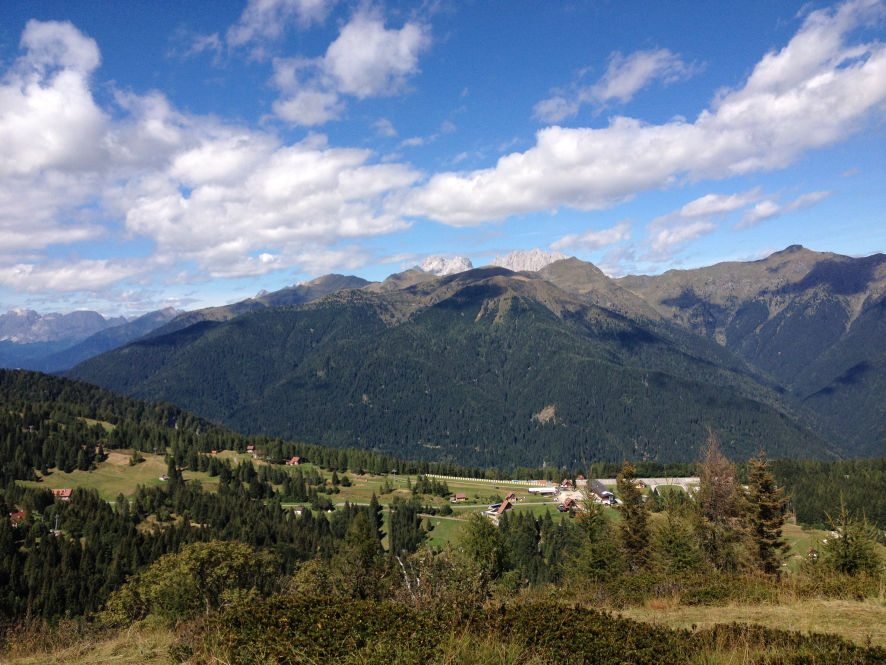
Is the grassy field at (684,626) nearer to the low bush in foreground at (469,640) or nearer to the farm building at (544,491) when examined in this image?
the low bush in foreground at (469,640)

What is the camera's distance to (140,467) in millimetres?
142250

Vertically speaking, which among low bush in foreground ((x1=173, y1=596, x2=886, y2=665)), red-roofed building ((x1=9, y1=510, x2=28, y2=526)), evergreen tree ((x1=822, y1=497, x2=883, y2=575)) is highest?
low bush in foreground ((x1=173, y1=596, x2=886, y2=665))

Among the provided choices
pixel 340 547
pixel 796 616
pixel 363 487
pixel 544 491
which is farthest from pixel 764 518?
pixel 363 487

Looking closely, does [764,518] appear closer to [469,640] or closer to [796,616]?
[796,616]

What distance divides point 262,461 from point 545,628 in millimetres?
178662

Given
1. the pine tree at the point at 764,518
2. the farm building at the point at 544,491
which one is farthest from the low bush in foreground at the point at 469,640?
the farm building at the point at 544,491

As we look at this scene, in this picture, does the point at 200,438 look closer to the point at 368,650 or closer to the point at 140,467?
the point at 140,467

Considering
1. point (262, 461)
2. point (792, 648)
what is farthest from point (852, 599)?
point (262, 461)

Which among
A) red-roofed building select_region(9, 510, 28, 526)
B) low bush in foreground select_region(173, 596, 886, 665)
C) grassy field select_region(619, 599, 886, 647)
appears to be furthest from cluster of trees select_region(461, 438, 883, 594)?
red-roofed building select_region(9, 510, 28, 526)

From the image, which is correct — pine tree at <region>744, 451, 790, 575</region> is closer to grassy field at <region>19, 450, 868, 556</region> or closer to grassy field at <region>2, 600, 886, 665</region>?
grassy field at <region>2, 600, 886, 665</region>

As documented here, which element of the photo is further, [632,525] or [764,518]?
[632,525]

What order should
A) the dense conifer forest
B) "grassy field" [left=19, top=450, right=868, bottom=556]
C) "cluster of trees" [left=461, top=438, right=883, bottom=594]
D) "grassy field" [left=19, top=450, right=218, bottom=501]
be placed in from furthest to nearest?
"grassy field" [left=19, top=450, right=218, bottom=501], "grassy field" [left=19, top=450, right=868, bottom=556], "cluster of trees" [left=461, top=438, right=883, bottom=594], the dense conifer forest

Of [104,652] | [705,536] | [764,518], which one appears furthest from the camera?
[705,536]

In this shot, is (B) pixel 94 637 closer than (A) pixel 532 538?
Yes
